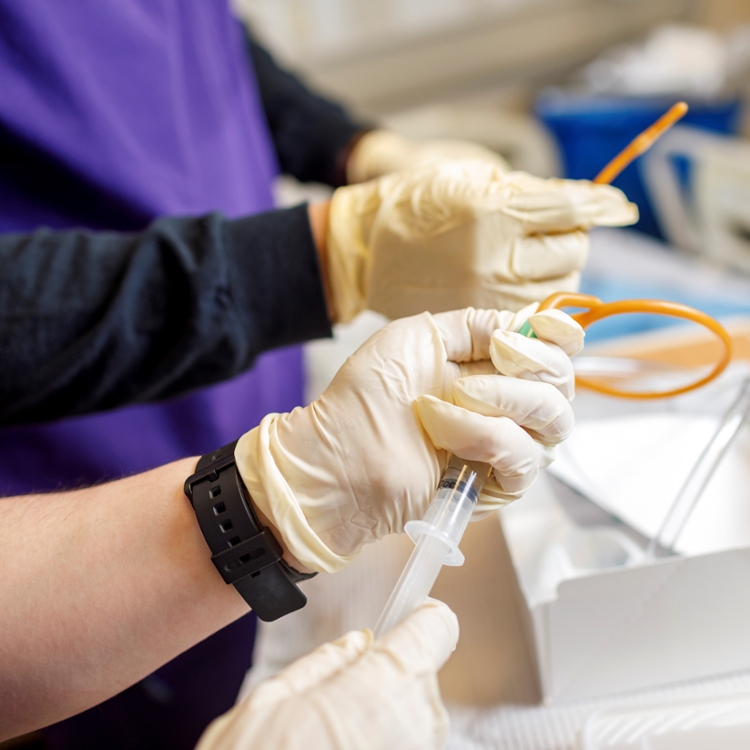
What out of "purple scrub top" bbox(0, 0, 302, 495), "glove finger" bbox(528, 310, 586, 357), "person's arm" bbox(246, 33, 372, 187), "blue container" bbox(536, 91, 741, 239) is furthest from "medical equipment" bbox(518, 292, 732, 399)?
"blue container" bbox(536, 91, 741, 239)

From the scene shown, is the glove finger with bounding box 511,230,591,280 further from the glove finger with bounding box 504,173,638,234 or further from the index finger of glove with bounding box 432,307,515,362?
the index finger of glove with bounding box 432,307,515,362

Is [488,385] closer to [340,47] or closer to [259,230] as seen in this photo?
[259,230]

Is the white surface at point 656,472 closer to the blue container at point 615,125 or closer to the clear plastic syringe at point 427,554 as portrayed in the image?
the clear plastic syringe at point 427,554

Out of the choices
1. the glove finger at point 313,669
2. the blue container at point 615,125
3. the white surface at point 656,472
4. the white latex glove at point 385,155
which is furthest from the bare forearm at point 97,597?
the blue container at point 615,125

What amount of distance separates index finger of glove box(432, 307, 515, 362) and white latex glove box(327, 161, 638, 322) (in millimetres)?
124

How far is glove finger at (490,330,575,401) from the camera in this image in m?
0.46

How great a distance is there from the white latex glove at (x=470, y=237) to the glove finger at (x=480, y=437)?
22cm

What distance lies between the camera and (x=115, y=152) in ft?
2.69

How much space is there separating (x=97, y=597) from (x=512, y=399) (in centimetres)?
35

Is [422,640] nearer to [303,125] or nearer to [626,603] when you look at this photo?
[626,603]

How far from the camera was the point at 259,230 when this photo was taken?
0.69 m

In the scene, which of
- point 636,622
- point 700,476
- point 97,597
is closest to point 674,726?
point 636,622

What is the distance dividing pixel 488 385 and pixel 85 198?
677 millimetres

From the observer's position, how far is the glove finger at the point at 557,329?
0.47 m
